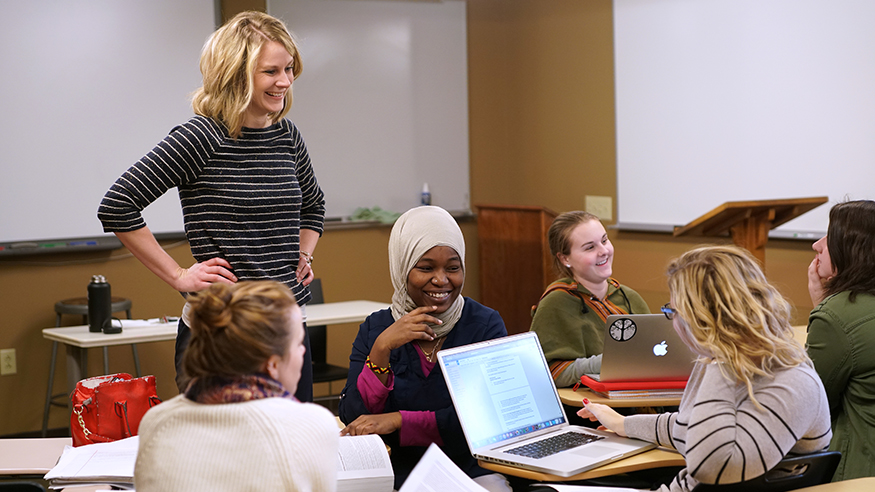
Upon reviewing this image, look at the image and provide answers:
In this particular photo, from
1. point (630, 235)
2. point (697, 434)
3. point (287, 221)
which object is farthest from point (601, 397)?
point (630, 235)

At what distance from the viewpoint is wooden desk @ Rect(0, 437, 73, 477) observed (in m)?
1.87

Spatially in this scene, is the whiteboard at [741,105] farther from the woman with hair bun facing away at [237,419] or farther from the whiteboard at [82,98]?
the woman with hair bun facing away at [237,419]

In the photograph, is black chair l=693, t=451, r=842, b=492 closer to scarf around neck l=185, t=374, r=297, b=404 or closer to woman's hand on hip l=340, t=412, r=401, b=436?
woman's hand on hip l=340, t=412, r=401, b=436

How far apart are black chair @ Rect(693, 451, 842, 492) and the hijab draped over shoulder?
88 centimetres

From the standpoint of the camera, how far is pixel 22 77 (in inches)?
172

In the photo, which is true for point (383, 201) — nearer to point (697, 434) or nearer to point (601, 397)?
point (601, 397)

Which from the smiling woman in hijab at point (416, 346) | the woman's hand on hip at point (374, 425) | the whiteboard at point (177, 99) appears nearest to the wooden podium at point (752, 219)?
the smiling woman in hijab at point (416, 346)

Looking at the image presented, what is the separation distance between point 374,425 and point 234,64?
0.98 metres

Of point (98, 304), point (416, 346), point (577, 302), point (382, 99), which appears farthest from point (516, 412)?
point (382, 99)

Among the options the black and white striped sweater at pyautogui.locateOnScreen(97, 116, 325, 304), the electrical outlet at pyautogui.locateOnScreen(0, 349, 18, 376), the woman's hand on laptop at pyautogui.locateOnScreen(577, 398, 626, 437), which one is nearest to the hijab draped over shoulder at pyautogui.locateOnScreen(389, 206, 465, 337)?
the black and white striped sweater at pyautogui.locateOnScreen(97, 116, 325, 304)

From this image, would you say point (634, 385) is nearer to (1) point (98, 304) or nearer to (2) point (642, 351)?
(2) point (642, 351)

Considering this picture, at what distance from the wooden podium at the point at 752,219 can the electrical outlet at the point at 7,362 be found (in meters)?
3.65

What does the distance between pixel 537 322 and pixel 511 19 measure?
12.7 ft

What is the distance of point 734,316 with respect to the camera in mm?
1643
